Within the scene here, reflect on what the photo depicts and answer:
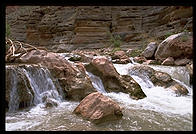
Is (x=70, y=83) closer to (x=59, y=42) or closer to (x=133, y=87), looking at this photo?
(x=133, y=87)

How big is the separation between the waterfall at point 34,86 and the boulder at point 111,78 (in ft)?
4.88

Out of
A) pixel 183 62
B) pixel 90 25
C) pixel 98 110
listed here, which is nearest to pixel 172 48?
pixel 183 62

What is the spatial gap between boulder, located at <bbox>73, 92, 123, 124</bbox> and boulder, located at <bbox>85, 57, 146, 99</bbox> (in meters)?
2.11

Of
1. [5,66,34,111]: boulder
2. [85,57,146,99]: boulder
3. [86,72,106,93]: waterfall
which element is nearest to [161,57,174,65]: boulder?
[85,57,146,99]: boulder

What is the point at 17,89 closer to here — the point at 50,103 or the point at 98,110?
the point at 50,103

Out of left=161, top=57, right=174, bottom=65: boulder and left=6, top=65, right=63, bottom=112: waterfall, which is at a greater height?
left=161, top=57, right=174, bottom=65: boulder

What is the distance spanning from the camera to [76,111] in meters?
3.73

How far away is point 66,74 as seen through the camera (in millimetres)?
5402

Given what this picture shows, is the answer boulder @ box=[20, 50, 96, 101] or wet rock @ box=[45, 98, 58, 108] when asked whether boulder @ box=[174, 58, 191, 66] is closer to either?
boulder @ box=[20, 50, 96, 101]

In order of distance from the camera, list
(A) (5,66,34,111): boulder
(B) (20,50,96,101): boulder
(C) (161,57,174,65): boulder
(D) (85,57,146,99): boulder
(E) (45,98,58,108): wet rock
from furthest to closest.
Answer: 1. (C) (161,57,174,65): boulder
2. (D) (85,57,146,99): boulder
3. (B) (20,50,96,101): boulder
4. (E) (45,98,58,108): wet rock
5. (A) (5,66,34,111): boulder

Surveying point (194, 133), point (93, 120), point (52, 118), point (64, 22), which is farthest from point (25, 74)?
point (64, 22)

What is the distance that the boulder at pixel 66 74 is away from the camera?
16.4ft

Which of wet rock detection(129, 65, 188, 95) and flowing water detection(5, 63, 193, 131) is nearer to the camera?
flowing water detection(5, 63, 193, 131)

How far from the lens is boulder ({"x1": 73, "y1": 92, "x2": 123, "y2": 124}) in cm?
319
